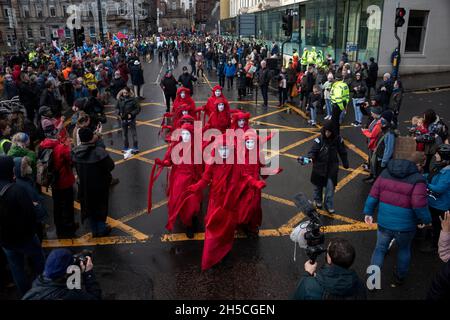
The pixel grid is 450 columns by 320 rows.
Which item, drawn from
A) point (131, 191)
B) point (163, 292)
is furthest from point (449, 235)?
point (131, 191)

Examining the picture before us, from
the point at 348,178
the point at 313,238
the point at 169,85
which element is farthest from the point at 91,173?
the point at 169,85

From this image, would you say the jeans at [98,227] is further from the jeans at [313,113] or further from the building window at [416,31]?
the building window at [416,31]

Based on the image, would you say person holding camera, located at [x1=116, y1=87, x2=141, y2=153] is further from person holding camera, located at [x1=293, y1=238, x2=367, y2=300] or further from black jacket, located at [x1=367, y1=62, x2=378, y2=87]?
black jacket, located at [x1=367, y1=62, x2=378, y2=87]

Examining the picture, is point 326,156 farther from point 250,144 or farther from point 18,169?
point 18,169

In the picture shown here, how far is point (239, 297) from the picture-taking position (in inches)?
187

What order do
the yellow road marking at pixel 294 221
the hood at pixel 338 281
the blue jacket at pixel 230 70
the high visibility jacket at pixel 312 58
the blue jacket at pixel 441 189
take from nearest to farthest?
the hood at pixel 338 281 → the blue jacket at pixel 441 189 → the yellow road marking at pixel 294 221 → the blue jacket at pixel 230 70 → the high visibility jacket at pixel 312 58

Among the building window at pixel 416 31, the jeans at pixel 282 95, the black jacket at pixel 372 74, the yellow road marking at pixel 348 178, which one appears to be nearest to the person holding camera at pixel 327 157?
the yellow road marking at pixel 348 178

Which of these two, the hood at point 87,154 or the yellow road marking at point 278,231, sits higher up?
the hood at point 87,154

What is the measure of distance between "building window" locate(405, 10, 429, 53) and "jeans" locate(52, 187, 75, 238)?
68.7ft

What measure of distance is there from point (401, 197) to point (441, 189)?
3.87ft

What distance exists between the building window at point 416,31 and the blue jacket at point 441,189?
18877 mm

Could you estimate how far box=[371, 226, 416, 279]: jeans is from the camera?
179 inches

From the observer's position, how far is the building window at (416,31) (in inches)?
830
